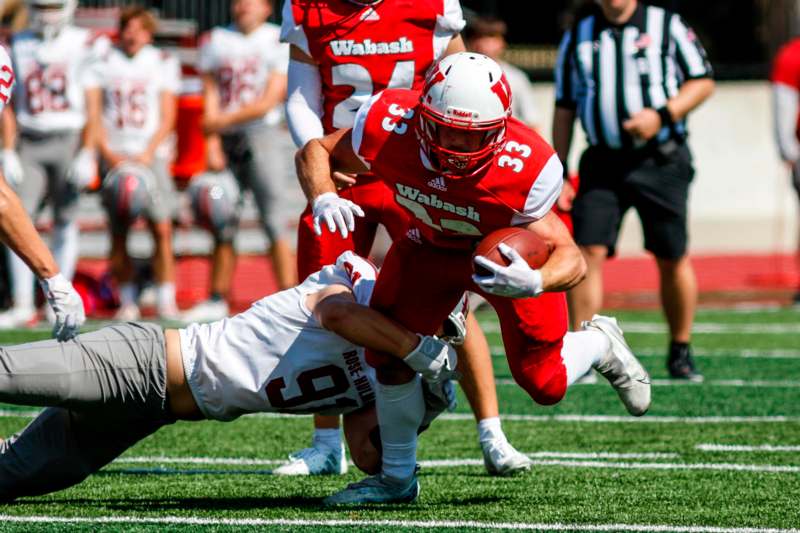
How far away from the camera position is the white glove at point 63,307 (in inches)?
167

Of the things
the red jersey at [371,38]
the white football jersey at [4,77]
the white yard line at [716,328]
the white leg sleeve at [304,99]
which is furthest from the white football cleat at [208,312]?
the white football jersey at [4,77]

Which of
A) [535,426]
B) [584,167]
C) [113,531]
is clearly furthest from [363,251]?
[584,167]

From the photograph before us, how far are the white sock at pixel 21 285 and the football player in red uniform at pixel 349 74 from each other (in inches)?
162

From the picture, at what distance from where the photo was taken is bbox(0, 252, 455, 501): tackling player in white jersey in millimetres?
4043

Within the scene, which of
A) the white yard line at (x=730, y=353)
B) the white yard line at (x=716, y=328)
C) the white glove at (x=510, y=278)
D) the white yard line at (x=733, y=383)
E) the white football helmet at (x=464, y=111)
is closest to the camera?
the white glove at (x=510, y=278)

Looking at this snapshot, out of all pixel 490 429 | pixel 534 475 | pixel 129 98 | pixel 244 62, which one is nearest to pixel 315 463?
pixel 490 429

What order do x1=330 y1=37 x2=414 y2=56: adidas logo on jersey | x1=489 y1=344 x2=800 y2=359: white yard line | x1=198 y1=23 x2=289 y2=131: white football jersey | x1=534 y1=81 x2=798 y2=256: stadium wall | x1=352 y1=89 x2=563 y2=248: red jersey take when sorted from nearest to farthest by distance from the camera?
x1=352 y1=89 x2=563 y2=248: red jersey, x1=330 y1=37 x2=414 y2=56: adidas logo on jersey, x1=489 y1=344 x2=800 y2=359: white yard line, x1=198 y1=23 x2=289 y2=131: white football jersey, x1=534 y1=81 x2=798 y2=256: stadium wall

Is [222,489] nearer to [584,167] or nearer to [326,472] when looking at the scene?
[326,472]

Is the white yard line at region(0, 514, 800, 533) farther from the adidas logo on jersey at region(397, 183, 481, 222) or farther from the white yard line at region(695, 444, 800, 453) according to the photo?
the white yard line at region(695, 444, 800, 453)

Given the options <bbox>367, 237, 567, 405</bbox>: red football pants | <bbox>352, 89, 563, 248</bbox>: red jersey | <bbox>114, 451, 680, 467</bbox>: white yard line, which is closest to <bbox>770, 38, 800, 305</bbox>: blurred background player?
<bbox>114, 451, 680, 467</bbox>: white yard line

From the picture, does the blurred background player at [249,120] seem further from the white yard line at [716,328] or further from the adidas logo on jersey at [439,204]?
the adidas logo on jersey at [439,204]

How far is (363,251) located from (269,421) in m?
1.24

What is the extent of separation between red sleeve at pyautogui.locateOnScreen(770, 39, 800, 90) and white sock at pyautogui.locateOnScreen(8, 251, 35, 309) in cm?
466

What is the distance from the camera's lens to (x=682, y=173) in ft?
22.6
